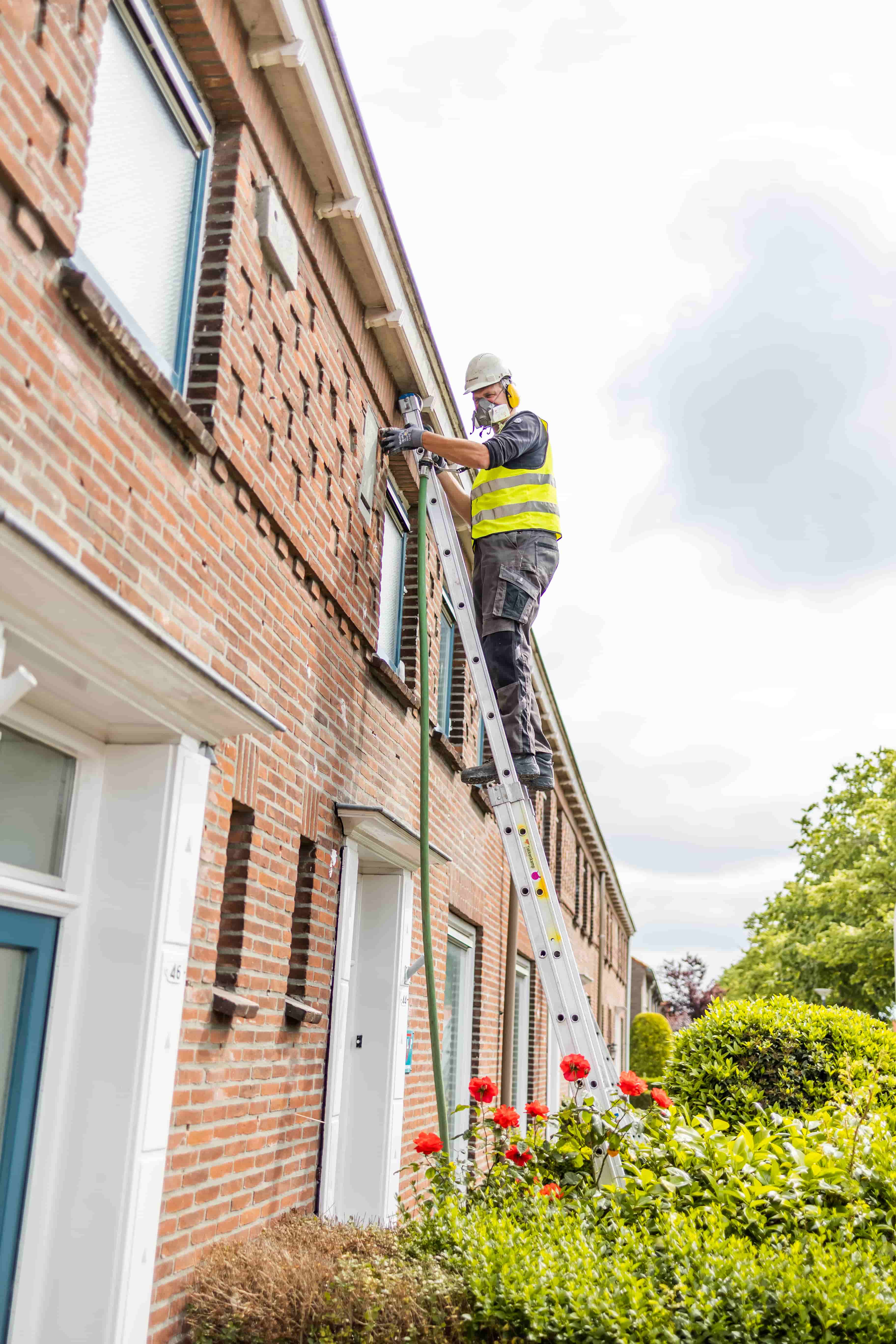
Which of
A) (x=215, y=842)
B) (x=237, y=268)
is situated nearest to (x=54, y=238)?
(x=237, y=268)

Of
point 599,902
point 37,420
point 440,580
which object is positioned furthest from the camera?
point 599,902

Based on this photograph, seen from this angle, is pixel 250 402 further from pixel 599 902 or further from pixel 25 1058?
pixel 599 902

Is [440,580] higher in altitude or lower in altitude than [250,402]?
higher

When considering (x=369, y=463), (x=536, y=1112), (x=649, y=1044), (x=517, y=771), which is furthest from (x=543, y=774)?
(x=649, y=1044)

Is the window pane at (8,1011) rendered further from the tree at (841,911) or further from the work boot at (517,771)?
the tree at (841,911)

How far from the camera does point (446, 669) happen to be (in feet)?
31.6

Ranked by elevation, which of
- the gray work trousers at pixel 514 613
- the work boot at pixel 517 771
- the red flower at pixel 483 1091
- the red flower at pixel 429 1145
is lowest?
the red flower at pixel 429 1145

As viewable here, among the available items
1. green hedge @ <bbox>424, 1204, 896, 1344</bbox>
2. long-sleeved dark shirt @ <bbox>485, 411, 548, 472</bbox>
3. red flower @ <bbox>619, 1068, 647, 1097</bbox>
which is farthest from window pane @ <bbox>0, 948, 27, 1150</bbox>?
long-sleeved dark shirt @ <bbox>485, 411, 548, 472</bbox>

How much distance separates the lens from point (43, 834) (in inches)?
140

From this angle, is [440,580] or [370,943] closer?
[370,943]

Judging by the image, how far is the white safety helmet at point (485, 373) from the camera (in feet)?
21.7

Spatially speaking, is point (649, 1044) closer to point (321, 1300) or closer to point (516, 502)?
point (516, 502)

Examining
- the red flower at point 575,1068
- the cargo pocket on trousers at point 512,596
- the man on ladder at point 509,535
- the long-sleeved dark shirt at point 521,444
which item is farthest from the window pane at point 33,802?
the long-sleeved dark shirt at point 521,444

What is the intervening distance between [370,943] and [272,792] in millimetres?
2160
